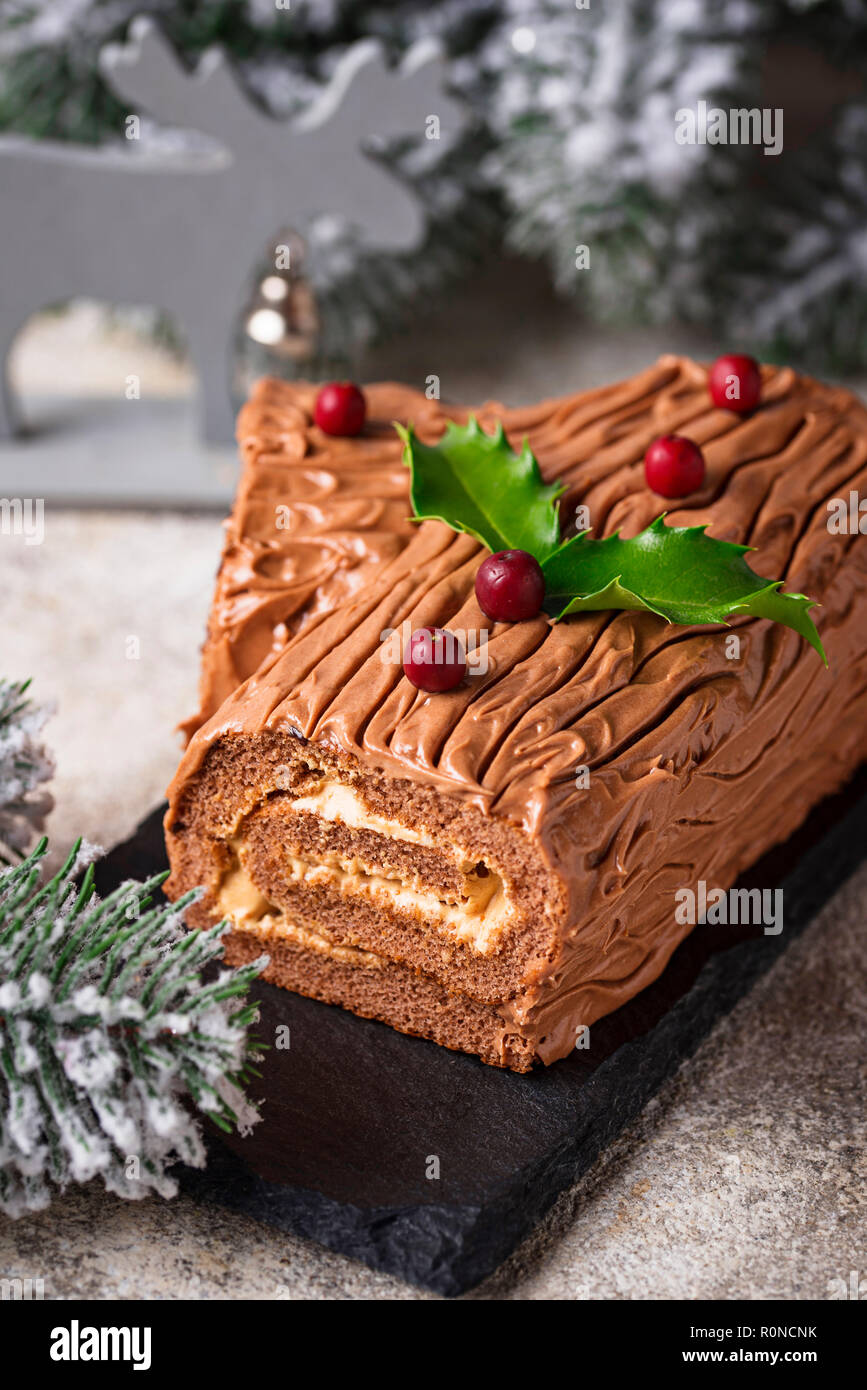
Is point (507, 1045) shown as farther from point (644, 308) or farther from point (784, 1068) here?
point (644, 308)

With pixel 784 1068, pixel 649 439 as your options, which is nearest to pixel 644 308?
pixel 649 439

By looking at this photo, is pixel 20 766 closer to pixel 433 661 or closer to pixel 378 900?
pixel 378 900

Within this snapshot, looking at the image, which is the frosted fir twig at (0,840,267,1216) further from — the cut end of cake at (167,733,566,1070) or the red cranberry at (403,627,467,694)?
the red cranberry at (403,627,467,694)

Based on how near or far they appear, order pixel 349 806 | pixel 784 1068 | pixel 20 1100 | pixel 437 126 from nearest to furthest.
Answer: pixel 20 1100, pixel 349 806, pixel 784 1068, pixel 437 126

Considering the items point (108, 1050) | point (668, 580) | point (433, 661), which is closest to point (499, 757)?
point (433, 661)

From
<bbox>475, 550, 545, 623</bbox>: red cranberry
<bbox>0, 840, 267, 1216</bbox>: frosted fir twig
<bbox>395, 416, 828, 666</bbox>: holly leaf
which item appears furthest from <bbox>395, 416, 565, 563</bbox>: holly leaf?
<bbox>0, 840, 267, 1216</bbox>: frosted fir twig

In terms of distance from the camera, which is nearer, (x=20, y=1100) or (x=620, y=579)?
(x=20, y=1100)

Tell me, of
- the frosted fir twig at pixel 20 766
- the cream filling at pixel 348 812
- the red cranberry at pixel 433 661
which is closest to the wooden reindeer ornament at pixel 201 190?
the frosted fir twig at pixel 20 766
